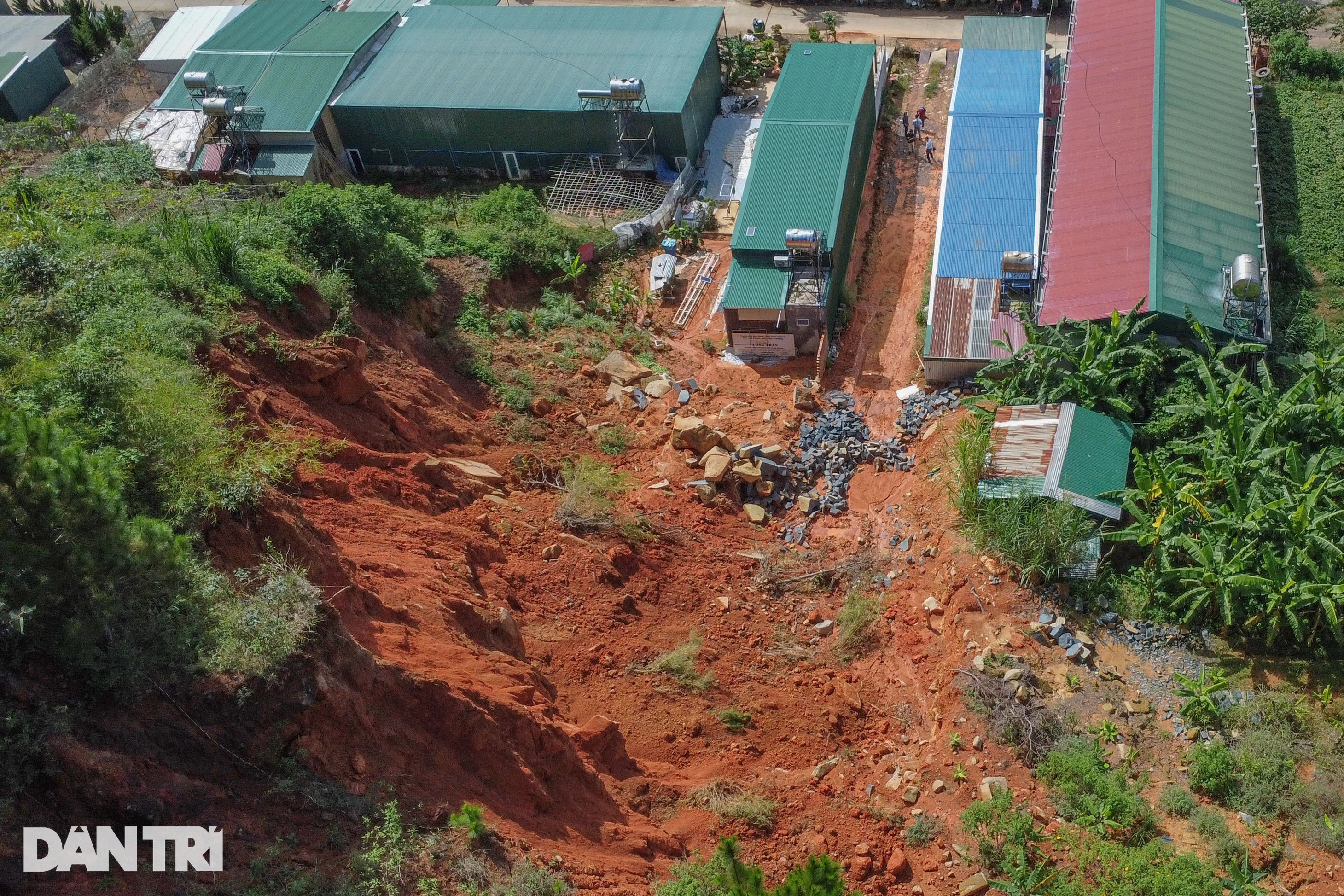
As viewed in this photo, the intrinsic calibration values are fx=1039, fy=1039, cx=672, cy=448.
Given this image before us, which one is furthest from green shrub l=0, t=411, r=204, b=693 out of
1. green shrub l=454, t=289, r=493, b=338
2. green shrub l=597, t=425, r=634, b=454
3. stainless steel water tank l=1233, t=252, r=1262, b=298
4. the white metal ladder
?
stainless steel water tank l=1233, t=252, r=1262, b=298

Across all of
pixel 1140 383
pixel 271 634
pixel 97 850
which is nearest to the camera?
pixel 97 850

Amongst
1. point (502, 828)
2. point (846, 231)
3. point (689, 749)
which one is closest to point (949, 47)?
point (846, 231)

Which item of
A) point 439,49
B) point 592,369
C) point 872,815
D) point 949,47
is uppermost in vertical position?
point 439,49

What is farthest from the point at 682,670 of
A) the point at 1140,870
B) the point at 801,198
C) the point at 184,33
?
the point at 184,33

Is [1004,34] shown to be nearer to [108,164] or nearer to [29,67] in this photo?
[108,164]

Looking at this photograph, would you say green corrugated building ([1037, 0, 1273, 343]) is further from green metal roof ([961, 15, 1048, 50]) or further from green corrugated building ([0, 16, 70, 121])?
green corrugated building ([0, 16, 70, 121])

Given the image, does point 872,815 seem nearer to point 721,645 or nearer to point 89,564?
point 721,645
